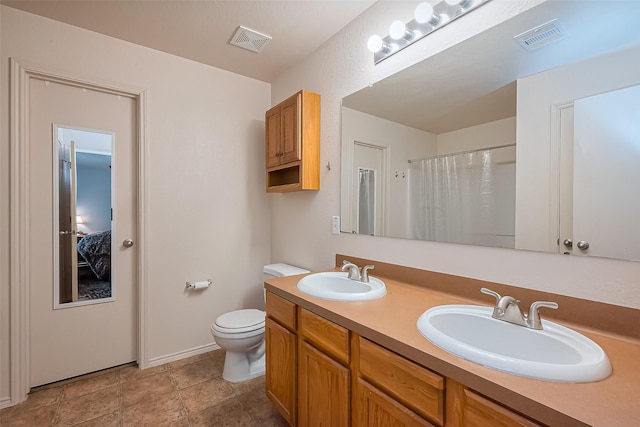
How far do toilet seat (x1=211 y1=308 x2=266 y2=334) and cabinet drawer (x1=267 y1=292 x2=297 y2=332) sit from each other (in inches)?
17.2

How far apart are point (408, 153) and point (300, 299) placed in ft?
3.10

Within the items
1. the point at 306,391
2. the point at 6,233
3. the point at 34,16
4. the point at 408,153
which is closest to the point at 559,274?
the point at 408,153

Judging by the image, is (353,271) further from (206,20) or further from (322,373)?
(206,20)

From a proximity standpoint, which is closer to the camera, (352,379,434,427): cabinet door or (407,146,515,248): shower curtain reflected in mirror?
(352,379,434,427): cabinet door

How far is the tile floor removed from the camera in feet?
5.32

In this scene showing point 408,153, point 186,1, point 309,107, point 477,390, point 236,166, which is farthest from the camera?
point 236,166

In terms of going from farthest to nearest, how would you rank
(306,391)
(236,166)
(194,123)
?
(236,166) → (194,123) → (306,391)

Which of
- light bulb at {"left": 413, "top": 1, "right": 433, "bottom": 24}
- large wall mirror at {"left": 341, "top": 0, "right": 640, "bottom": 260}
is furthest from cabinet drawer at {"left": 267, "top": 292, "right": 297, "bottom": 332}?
light bulb at {"left": 413, "top": 1, "right": 433, "bottom": 24}

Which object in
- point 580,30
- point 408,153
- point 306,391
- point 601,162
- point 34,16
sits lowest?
point 306,391

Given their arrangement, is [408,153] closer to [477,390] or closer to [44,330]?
[477,390]

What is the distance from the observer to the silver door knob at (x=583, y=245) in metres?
0.97

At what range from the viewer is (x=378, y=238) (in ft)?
5.61

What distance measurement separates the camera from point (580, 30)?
982 millimetres

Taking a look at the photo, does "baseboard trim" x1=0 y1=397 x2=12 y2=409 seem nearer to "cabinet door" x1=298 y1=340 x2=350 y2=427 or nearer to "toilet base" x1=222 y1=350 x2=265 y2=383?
"toilet base" x1=222 y1=350 x2=265 y2=383
